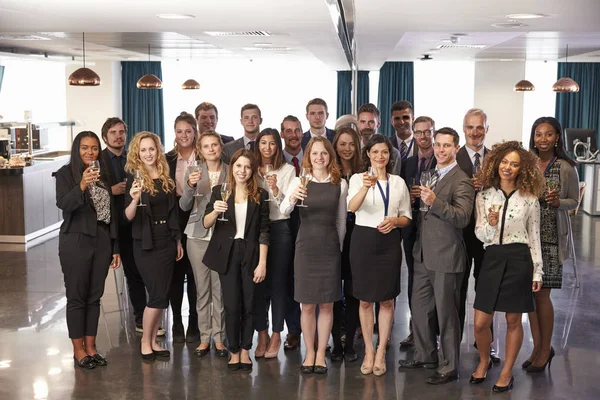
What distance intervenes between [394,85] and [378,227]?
526 inches

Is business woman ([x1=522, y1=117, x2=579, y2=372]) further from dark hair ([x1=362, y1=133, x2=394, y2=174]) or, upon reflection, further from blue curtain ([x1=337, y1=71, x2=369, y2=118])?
blue curtain ([x1=337, y1=71, x2=369, y2=118])

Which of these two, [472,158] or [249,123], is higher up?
[249,123]

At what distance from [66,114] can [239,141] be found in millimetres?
11896

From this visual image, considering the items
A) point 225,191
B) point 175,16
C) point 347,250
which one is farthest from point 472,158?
point 175,16

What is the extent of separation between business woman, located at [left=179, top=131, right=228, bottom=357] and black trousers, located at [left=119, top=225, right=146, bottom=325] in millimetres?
590

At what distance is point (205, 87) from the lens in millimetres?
18250

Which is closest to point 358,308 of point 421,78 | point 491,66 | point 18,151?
point 18,151

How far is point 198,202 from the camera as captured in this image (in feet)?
17.1

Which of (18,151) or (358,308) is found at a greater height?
(18,151)

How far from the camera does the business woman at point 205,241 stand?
200 inches

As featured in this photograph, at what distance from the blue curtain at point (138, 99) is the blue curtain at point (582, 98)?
9357 mm

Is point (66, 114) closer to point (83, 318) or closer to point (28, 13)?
point (28, 13)

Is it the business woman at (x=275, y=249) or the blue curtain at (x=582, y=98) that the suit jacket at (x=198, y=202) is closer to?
the business woman at (x=275, y=249)

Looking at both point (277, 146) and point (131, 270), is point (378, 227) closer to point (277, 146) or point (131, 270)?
point (277, 146)
